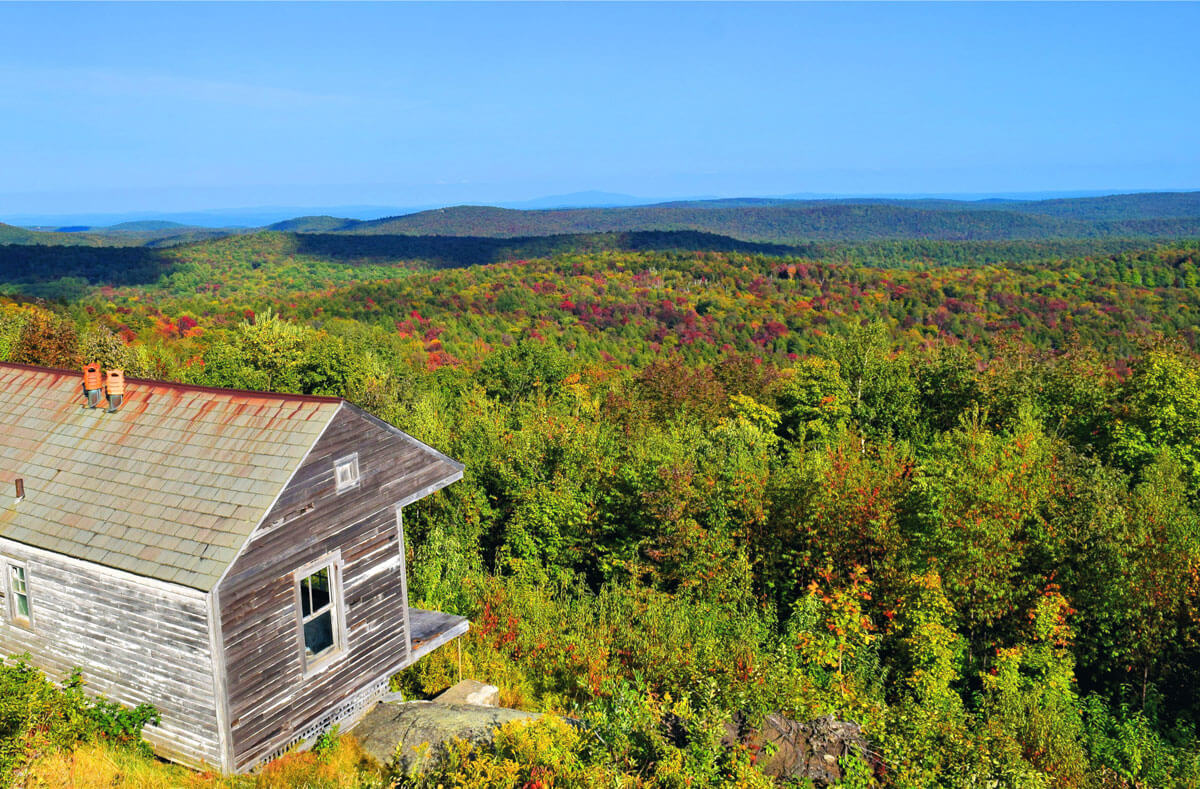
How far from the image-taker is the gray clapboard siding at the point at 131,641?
10.7 m

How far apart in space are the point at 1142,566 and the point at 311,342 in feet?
114

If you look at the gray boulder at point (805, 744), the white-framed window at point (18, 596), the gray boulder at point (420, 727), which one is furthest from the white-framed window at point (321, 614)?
the gray boulder at point (805, 744)

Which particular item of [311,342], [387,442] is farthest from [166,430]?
[311,342]

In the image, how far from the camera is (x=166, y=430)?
488 inches

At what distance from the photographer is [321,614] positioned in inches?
497

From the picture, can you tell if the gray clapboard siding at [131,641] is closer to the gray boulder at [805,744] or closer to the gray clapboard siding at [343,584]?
the gray clapboard siding at [343,584]

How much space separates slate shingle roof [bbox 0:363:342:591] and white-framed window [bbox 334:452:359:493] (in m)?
0.78

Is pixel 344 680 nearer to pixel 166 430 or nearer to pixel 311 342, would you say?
pixel 166 430

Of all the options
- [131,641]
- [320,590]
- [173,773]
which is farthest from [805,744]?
[131,641]

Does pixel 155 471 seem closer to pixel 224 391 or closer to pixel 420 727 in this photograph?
pixel 224 391

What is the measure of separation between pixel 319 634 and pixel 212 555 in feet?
11.2

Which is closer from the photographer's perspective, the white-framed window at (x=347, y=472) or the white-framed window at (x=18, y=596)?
the white-framed window at (x=347, y=472)

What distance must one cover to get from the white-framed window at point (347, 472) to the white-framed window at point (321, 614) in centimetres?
107

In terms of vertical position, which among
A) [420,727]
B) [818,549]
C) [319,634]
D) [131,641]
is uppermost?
[131,641]
